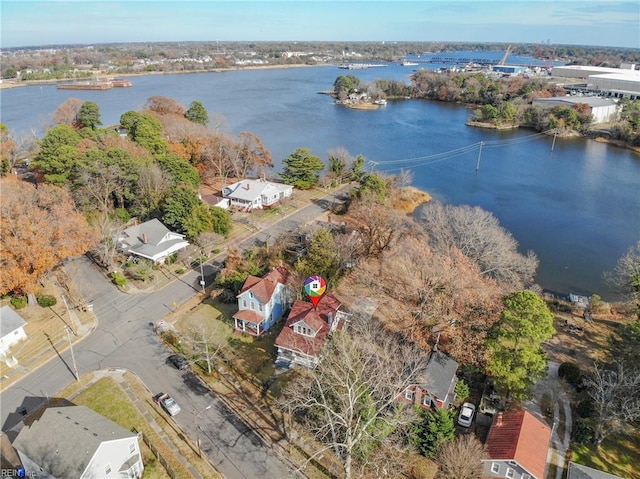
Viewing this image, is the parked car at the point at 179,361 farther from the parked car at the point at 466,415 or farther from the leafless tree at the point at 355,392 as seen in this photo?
the parked car at the point at 466,415

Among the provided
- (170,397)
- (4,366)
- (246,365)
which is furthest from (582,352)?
(4,366)

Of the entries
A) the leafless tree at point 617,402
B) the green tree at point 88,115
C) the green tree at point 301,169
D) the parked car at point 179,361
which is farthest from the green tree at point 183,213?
the green tree at point 88,115

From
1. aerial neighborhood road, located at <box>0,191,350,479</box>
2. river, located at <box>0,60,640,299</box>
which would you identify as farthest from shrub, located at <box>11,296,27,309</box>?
river, located at <box>0,60,640,299</box>

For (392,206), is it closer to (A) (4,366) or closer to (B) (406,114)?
(A) (4,366)

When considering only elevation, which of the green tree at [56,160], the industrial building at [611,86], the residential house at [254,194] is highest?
the industrial building at [611,86]

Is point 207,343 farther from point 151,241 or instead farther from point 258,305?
point 151,241

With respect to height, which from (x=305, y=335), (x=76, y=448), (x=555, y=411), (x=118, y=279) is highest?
(x=76, y=448)

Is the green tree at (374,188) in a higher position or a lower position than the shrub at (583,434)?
higher

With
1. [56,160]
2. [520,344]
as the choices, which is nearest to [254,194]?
[56,160]
